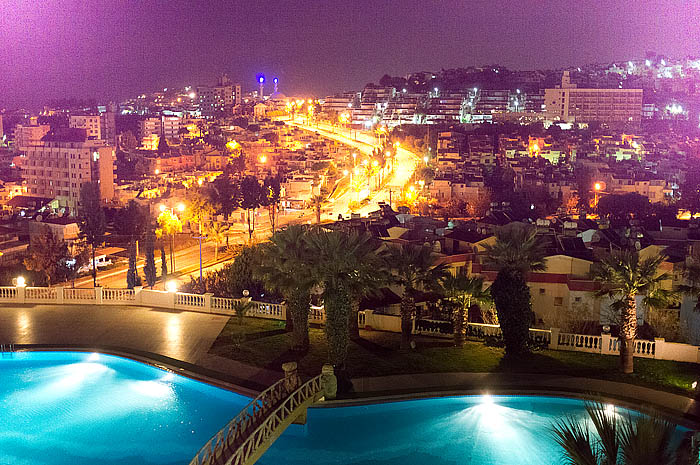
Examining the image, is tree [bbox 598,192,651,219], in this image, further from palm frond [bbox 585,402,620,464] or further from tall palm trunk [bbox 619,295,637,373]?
palm frond [bbox 585,402,620,464]

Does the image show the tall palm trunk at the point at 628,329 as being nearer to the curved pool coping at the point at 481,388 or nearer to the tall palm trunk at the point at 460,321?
the curved pool coping at the point at 481,388

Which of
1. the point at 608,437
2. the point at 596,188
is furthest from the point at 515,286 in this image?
the point at 596,188

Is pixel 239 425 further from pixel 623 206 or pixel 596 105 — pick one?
pixel 596 105

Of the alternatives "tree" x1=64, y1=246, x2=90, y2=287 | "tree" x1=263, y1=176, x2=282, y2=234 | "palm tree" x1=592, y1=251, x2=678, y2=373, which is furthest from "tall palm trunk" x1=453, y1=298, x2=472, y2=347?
"tree" x1=263, y1=176, x2=282, y2=234

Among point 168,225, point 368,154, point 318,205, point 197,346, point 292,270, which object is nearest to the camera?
point 292,270

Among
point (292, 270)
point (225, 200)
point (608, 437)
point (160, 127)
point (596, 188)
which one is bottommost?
point (608, 437)
